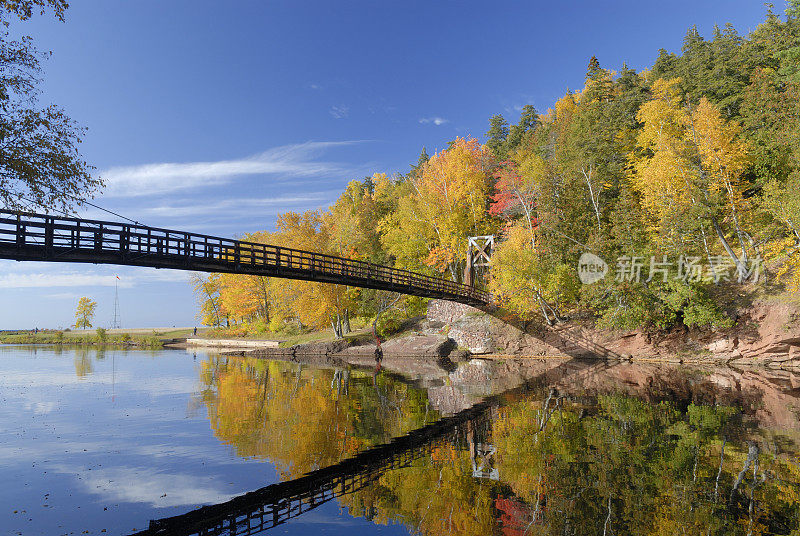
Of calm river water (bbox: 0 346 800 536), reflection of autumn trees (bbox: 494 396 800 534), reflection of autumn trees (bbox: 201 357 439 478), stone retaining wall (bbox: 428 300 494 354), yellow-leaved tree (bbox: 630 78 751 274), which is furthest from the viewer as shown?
stone retaining wall (bbox: 428 300 494 354)

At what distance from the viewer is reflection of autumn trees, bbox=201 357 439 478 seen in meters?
10.2

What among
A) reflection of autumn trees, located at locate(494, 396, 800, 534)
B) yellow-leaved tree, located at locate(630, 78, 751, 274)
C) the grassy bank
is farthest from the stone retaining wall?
the grassy bank

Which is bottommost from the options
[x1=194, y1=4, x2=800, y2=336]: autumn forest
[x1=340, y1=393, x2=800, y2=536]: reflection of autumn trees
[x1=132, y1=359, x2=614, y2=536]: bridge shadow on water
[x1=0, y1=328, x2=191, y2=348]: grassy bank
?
[x1=0, y1=328, x2=191, y2=348]: grassy bank

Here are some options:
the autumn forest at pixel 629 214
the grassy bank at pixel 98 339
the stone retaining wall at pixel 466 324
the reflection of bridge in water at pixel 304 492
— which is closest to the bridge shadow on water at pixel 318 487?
the reflection of bridge in water at pixel 304 492

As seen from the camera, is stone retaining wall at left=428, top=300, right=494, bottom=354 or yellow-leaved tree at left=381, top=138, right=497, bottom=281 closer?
stone retaining wall at left=428, top=300, right=494, bottom=354

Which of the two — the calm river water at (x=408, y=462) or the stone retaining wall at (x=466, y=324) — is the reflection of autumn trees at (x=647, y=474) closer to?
the calm river water at (x=408, y=462)

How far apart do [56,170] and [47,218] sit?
1.51 metres

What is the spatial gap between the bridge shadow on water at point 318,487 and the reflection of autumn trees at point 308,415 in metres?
0.50

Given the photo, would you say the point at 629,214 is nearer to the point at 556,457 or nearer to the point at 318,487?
the point at 556,457

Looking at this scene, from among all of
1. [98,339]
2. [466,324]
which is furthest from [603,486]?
[98,339]

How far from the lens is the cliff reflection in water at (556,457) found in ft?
21.3

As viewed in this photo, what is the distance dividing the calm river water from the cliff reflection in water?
40 mm

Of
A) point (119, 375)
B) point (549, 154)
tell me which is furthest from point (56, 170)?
point (549, 154)

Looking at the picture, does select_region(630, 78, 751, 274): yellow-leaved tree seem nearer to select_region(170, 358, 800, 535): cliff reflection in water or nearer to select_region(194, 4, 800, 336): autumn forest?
select_region(194, 4, 800, 336): autumn forest
